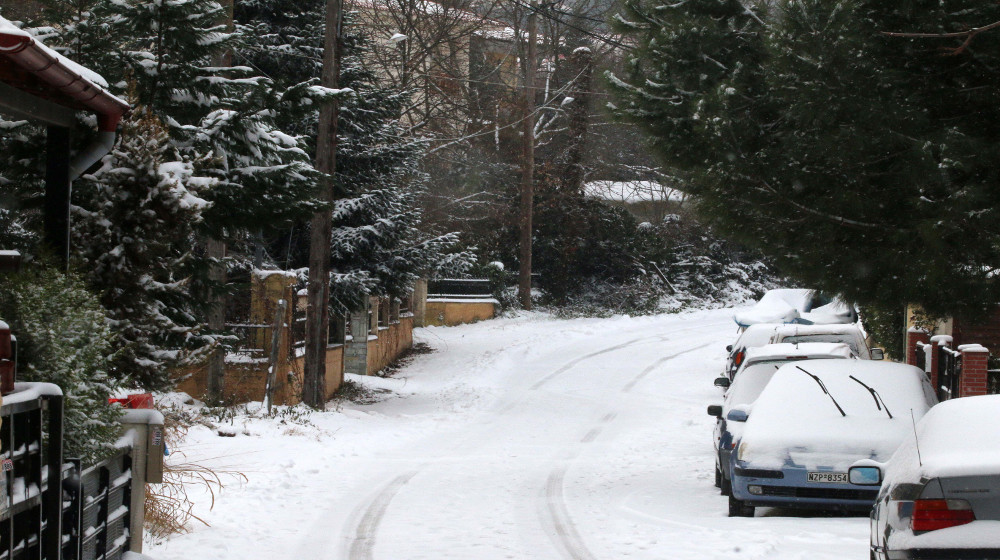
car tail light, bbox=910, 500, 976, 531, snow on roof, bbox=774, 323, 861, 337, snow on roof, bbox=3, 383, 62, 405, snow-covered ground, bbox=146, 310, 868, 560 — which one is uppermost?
snow on roof, bbox=3, 383, 62, 405

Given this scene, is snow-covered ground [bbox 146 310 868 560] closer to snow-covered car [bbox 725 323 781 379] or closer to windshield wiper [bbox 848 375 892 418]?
snow-covered car [bbox 725 323 781 379]

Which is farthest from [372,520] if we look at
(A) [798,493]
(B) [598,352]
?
(B) [598,352]

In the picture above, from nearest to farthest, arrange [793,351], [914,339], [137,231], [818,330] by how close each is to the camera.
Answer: [137,231], [793,351], [818,330], [914,339]

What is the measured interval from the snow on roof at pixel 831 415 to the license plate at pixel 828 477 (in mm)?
59

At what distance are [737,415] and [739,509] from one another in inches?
40.8

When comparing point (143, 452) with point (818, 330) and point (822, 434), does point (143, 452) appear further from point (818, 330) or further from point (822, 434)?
point (818, 330)

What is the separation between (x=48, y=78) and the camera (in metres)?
5.61

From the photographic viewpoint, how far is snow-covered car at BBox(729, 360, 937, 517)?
29.2 feet

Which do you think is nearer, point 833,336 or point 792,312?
point 833,336

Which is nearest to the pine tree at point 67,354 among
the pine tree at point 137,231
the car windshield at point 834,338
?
the pine tree at point 137,231

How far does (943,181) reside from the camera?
999 cm

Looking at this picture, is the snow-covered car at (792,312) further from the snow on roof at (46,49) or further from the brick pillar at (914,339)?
the snow on roof at (46,49)

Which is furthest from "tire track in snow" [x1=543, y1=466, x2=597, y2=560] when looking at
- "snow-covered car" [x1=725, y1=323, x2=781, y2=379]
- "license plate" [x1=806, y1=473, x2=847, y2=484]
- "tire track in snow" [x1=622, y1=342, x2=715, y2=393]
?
"tire track in snow" [x1=622, y1=342, x2=715, y2=393]

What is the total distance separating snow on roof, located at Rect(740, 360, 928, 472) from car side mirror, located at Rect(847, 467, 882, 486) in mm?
92
